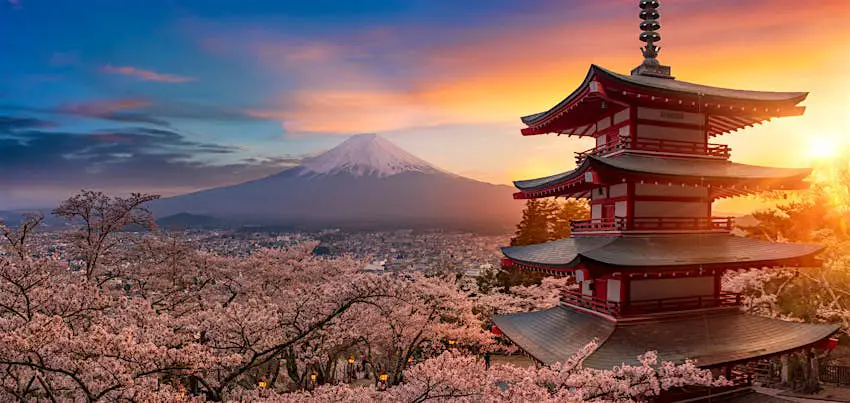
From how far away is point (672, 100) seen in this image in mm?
11891

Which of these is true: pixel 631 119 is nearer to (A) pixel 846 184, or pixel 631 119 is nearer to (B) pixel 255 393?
(B) pixel 255 393

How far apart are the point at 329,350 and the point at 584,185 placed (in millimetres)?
12064

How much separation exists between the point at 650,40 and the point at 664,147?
3754 mm

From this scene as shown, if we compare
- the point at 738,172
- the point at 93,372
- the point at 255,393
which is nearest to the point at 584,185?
the point at 738,172

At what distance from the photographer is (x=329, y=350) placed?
18812 mm

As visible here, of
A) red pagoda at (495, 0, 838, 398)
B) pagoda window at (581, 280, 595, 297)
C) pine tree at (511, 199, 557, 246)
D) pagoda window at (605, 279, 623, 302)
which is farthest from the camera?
pine tree at (511, 199, 557, 246)

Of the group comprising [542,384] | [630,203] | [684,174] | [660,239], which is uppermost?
[684,174]

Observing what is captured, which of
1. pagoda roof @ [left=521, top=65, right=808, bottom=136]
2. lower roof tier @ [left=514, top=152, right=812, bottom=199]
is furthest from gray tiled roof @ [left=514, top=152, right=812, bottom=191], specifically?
pagoda roof @ [left=521, top=65, right=808, bottom=136]

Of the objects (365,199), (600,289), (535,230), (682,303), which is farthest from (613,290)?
(365,199)

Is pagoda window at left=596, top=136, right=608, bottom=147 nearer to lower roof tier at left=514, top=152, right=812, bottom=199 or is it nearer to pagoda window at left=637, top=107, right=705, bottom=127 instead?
lower roof tier at left=514, top=152, right=812, bottom=199

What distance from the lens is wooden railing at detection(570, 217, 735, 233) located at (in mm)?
11992

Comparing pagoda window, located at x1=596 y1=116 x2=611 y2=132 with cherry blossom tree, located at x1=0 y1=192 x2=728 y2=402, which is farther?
pagoda window, located at x1=596 y1=116 x2=611 y2=132

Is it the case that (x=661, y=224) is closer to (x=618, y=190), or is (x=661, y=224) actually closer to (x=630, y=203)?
(x=630, y=203)

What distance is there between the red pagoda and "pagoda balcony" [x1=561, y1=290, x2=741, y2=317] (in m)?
0.03
